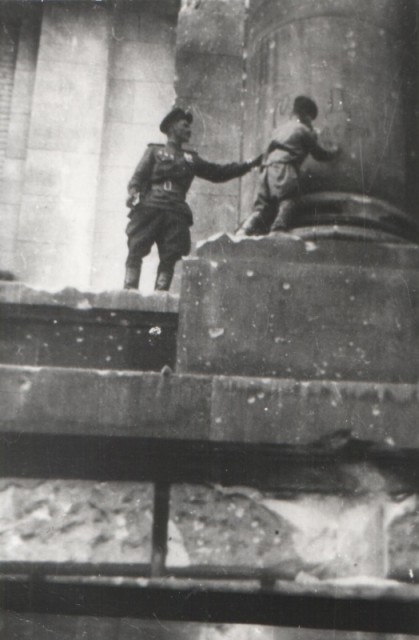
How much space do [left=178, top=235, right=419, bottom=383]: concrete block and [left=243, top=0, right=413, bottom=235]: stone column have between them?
2.52 ft

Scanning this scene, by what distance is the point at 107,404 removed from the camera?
4453 mm

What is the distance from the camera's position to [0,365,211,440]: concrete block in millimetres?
4402

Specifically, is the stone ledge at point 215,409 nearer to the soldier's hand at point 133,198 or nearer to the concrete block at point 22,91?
the soldier's hand at point 133,198

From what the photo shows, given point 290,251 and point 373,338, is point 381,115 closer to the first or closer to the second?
point 290,251

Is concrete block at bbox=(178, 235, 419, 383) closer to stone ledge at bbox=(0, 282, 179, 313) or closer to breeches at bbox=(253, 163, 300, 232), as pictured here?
breeches at bbox=(253, 163, 300, 232)

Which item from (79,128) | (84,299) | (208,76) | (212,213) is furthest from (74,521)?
(79,128)

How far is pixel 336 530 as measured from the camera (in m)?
4.36

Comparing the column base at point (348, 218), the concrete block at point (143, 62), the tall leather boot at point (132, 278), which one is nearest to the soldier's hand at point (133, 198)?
the tall leather boot at point (132, 278)

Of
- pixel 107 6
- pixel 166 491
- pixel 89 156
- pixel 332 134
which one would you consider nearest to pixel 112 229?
pixel 89 156

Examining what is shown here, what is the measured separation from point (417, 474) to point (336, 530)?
44 centimetres

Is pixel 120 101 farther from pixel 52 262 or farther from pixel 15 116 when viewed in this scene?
pixel 52 262

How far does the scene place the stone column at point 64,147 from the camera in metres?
8.73

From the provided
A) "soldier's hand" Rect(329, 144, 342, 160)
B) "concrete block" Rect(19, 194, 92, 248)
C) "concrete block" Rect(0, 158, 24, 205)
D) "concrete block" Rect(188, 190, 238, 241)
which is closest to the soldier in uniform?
"soldier's hand" Rect(329, 144, 342, 160)

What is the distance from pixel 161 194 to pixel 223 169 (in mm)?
489
